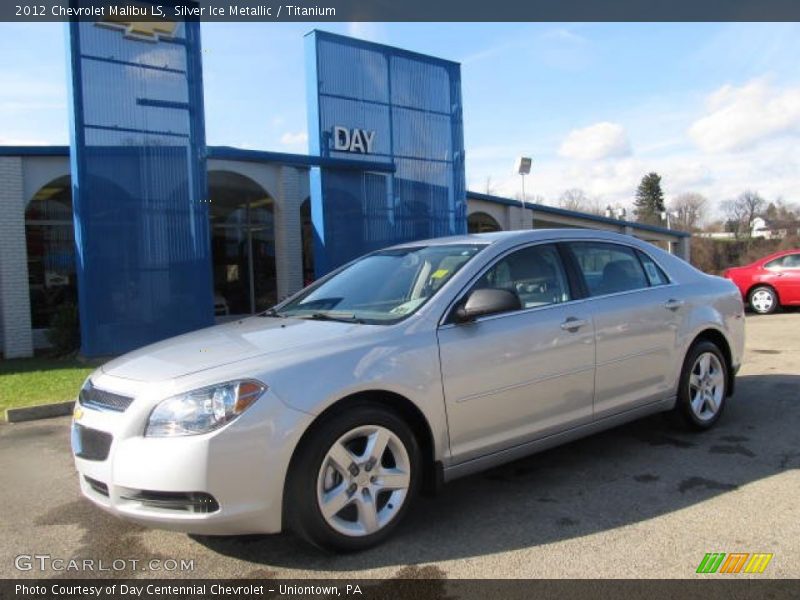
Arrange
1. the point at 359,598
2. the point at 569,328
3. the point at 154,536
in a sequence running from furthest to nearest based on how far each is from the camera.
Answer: the point at 569,328 → the point at 154,536 → the point at 359,598

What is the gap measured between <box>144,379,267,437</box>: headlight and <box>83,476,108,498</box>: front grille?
16.6 inches

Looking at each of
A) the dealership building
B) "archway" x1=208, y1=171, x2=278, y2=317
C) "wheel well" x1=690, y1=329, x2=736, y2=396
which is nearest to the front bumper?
"wheel well" x1=690, y1=329, x2=736, y2=396

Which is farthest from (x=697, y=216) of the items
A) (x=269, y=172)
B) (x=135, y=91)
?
(x=135, y=91)

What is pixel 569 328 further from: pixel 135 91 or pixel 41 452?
pixel 135 91

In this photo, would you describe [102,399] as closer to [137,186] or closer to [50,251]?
[137,186]

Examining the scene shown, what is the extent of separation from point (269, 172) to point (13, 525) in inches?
481

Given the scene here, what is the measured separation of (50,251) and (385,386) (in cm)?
1237

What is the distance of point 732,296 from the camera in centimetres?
580

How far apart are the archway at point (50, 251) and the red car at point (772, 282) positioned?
1445 centimetres

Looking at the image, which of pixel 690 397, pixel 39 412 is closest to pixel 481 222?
pixel 39 412

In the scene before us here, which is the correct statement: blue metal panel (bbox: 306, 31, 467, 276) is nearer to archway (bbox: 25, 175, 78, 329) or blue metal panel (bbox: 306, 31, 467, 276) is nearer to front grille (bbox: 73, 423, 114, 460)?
archway (bbox: 25, 175, 78, 329)

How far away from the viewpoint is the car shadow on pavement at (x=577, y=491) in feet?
11.5

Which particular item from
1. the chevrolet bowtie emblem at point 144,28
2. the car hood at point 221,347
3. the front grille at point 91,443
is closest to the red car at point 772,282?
the chevrolet bowtie emblem at point 144,28

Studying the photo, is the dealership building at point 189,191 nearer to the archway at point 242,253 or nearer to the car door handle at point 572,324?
the archway at point 242,253
